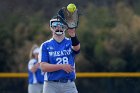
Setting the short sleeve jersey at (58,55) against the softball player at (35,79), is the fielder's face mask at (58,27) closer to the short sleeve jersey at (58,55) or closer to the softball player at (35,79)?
the short sleeve jersey at (58,55)

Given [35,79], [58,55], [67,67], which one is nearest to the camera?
[67,67]

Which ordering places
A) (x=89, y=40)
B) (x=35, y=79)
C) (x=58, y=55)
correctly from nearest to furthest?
(x=58, y=55) → (x=35, y=79) → (x=89, y=40)

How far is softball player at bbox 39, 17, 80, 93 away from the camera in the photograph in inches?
347

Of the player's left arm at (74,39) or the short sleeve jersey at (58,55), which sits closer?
the player's left arm at (74,39)

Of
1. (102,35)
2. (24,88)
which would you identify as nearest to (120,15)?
(102,35)

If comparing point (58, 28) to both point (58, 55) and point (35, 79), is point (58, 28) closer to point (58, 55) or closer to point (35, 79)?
point (58, 55)

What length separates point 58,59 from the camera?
29.0 ft

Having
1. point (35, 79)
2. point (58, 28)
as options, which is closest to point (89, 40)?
point (35, 79)

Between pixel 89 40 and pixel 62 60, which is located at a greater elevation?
pixel 89 40

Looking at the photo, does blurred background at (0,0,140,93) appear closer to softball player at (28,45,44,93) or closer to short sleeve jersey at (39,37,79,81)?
softball player at (28,45,44,93)

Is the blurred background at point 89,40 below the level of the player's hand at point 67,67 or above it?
above

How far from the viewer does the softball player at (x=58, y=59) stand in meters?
8.80

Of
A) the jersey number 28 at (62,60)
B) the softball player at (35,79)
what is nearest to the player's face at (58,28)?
the jersey number 28 at (62,60)

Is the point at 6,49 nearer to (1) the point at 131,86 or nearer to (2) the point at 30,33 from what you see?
(2) the point at 30,33
